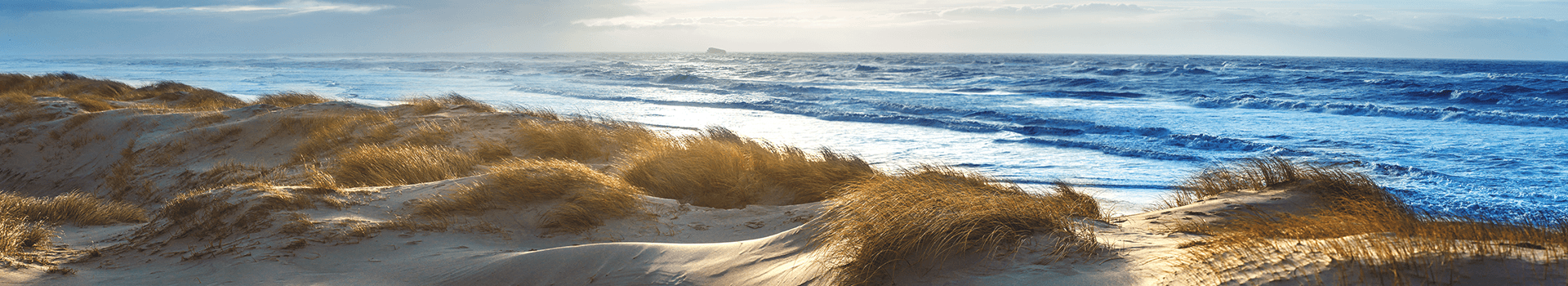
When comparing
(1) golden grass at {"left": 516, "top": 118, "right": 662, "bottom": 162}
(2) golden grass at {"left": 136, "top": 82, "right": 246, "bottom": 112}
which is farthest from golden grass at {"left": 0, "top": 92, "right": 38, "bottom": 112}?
(1) golden grass at {"left": 516, "top": 118, "right": 662, "bottom": 162}

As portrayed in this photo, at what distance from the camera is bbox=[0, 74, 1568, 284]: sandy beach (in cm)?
300

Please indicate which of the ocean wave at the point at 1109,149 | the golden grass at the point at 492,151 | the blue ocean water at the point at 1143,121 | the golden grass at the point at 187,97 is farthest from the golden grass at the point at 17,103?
the ocean wave at the point at 1109,149

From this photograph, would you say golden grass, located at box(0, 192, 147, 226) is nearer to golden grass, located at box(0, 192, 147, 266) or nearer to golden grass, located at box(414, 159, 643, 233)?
golden grass, located at box(0, 192, 147, 266)

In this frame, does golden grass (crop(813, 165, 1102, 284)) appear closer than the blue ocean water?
Yes

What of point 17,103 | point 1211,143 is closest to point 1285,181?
point 1211,143

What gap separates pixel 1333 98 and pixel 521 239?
2565 centimetres

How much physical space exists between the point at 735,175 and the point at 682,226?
1518 mm

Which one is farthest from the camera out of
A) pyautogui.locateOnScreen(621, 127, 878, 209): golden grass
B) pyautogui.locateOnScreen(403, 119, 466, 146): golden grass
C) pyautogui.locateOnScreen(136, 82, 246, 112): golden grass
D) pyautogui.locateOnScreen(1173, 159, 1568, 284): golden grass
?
pyautogui.locateOnScreen(136, 82, 246, 112): golden grass

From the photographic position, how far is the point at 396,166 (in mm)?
7418

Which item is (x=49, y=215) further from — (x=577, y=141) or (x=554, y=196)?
(x=577, y=141)

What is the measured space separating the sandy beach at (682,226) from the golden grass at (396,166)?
33 millimetres

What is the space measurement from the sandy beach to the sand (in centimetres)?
2

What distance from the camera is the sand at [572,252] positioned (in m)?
3.14

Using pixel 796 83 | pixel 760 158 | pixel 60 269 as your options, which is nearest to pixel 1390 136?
pixel 760 158
